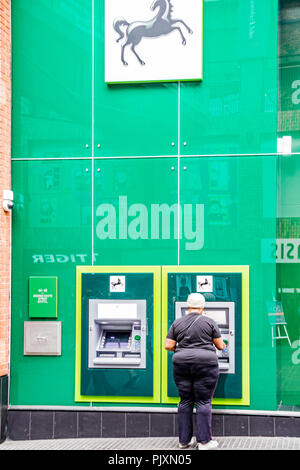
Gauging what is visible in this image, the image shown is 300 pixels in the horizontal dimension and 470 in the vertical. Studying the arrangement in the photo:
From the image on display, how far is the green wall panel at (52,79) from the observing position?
26.9 feet

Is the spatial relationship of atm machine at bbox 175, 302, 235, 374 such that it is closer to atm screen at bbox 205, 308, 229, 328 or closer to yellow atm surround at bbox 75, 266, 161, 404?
atm screen at bbox 205, 308, 229, 328

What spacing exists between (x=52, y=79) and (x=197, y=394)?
4273mm

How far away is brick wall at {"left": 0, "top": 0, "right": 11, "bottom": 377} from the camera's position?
8.04 m

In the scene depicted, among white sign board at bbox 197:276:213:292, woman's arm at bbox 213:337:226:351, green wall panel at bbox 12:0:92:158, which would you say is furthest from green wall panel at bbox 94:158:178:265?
woman's arm at bbox 213:337:226:351

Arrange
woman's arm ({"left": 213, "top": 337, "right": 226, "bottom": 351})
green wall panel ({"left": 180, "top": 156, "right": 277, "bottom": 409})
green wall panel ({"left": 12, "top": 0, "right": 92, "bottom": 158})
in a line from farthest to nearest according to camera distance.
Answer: green wall panel ({"left": 12, "top": 0, "right": 92, "bottom": 158})
green wall panel ({"left": 180, "top": 156, "right": 277, "bottom": 409})
woman's arm ({"left": 213, "top": 337, "right": 226, "bottom": 351})

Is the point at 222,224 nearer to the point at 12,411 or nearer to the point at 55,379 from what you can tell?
the point at 55,379

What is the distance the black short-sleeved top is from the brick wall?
2.26m

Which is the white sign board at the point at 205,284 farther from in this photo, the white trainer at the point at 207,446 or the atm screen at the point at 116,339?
the white trainer at the point at 207,446

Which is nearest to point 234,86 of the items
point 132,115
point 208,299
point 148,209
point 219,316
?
point 132,115

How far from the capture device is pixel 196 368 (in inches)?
275

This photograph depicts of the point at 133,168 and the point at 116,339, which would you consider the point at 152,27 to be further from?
the point at 116,339

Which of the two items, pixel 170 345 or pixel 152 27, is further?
pixel 152 27

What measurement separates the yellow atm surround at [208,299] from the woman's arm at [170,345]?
654 mm

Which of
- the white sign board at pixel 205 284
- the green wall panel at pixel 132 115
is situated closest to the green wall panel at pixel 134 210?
the green wall panel at pixel 132 115
